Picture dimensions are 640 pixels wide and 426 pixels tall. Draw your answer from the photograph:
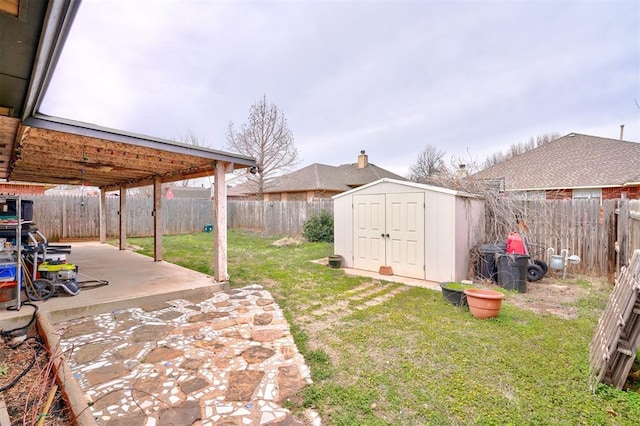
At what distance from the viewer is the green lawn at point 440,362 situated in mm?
2129

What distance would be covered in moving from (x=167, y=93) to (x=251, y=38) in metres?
5.47

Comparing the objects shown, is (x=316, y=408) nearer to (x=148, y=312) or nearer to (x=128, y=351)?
(x=128, y=351)

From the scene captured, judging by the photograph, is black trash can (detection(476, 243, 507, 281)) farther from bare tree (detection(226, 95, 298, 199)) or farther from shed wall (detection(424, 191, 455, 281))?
bare tree (detection(226, 95, 298, 199))

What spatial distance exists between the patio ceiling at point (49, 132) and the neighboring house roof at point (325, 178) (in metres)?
11.4

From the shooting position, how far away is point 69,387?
7.51 ft

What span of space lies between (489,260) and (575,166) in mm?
10882

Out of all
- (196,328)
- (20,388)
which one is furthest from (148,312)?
(20,388)

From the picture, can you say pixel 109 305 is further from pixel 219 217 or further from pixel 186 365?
pixel 186 365

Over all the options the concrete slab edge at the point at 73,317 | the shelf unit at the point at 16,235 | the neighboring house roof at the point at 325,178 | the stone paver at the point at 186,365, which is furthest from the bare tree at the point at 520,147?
the shelf unit at the point at 16,235

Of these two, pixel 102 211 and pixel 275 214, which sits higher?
pixel 102 211

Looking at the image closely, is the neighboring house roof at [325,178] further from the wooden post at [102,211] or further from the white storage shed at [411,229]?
the white storage shed at [411,229]

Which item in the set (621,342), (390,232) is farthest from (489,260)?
(621,342)

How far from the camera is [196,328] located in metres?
3.63

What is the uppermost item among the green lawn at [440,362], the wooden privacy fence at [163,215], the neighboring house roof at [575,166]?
the neighboring house roof at [575,166]
